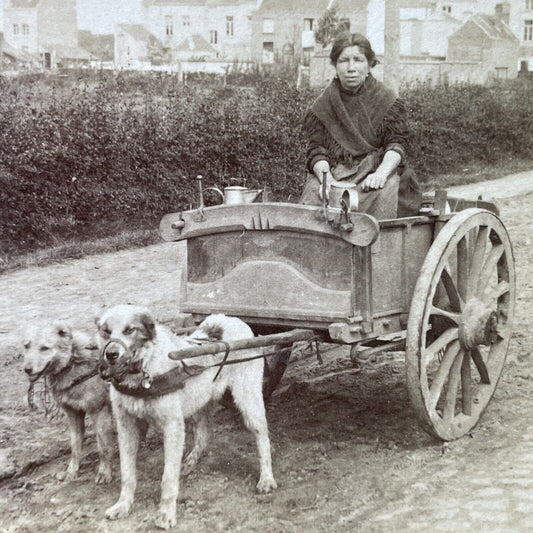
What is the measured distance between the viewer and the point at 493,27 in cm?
5078

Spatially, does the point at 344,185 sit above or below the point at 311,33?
below

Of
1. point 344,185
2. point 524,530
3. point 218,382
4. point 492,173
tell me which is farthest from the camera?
point 492,173

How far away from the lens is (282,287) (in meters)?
4.95

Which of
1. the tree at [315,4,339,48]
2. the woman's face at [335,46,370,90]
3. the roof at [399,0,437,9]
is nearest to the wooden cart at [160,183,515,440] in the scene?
the woman's face at [335,46,370,90]

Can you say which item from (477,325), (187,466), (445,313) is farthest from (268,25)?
(187,466)

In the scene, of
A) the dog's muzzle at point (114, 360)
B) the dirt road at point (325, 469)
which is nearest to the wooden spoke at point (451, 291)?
the dirt road at point (325, 469)

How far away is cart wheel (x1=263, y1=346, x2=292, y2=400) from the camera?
6.02 m

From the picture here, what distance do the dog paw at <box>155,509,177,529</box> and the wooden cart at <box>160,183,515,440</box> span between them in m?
1.01

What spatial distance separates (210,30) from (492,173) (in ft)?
125

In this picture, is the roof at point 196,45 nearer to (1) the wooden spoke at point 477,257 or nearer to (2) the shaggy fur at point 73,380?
(1) the wooden spoke at point 477,257

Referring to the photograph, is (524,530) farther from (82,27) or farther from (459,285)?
(82,27)

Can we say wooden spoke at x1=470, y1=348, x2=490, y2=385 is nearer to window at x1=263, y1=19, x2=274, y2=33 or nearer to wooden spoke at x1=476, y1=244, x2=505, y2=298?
wooden spoke at x1=476, y1=244, x2=505, y2=298

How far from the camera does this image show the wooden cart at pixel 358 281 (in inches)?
190

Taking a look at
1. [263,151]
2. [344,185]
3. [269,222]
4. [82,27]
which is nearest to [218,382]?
[269,222]
